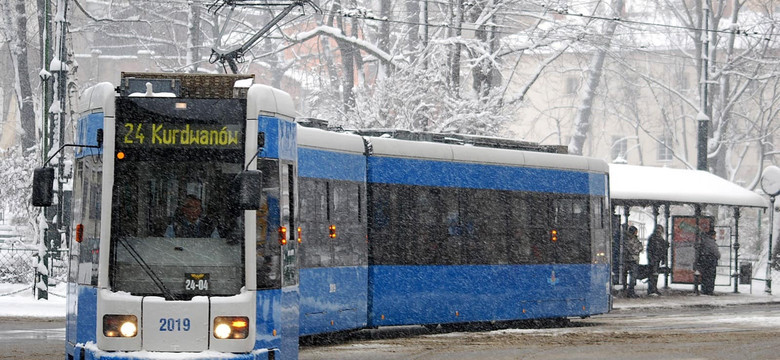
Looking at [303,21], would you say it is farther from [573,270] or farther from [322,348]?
[322,348]

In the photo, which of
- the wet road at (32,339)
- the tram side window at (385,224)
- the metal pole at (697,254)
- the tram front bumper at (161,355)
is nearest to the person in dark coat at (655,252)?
the metal pole at (697,254)

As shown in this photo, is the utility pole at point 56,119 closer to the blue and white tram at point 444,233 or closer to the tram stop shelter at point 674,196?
the blue and white tram at point 444,233

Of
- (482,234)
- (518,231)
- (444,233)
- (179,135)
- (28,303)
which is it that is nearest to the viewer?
(179,135)

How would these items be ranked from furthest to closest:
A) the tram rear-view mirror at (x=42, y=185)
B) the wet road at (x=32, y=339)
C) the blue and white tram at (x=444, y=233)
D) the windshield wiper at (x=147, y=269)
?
1. the blue and white tram at (x=444, y=233)
2. the wet road at (x=32, y=339)
3. the tram rear-view mirror at (x=42, y=185)
4. the windshield wiper at (x=147, y=269)

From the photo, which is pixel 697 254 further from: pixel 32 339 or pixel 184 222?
pixel 184 222

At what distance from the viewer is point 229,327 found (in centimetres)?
1142

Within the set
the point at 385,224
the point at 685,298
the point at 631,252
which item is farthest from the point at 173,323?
the point at 685,298

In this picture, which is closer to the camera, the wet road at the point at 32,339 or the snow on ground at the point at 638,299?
the wet road at the point at 32,339

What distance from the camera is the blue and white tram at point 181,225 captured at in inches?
448

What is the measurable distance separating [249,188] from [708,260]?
76.3 ft

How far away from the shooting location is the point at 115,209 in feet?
38.4

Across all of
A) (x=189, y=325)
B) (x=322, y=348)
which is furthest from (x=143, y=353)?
(x=322, y=348)

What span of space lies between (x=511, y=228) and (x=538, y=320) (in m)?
2.48

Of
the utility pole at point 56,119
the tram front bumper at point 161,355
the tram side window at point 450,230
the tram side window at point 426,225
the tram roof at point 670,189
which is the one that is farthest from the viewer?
the tram roof at point 670,189
